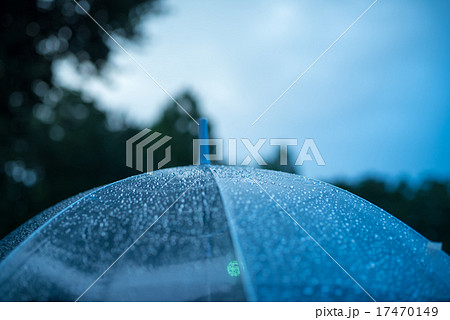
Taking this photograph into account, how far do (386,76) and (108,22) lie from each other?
913 centimetres

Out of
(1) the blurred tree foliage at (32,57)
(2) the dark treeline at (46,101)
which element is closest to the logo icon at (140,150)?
(2) the dark treeline at (46,101)

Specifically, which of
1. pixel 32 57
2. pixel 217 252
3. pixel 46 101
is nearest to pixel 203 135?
pixel 217 252

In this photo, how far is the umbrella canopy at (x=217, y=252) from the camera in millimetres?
1458

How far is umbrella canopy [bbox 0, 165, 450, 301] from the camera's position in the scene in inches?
57.4

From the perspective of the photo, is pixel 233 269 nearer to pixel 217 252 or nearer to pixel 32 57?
pixel 217 252

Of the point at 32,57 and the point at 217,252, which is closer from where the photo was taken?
the point at 217,252

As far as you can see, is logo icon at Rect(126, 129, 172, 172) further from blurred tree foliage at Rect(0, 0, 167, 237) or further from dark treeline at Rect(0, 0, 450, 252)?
blurred tree foliage at Rect(0, 0, 167, 237)

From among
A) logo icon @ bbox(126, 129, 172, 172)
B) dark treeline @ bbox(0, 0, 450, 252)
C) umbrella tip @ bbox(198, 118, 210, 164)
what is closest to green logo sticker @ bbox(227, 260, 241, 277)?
umbrella tip @ bbox(198, 118, 210, 164)

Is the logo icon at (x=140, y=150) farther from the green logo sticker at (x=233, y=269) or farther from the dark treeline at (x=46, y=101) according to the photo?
the green logo sticker at (x=233, y=269)

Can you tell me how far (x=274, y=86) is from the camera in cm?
809

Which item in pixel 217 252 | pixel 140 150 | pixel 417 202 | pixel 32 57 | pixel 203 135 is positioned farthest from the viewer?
pixel 417 202

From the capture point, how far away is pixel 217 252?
5.64ft
